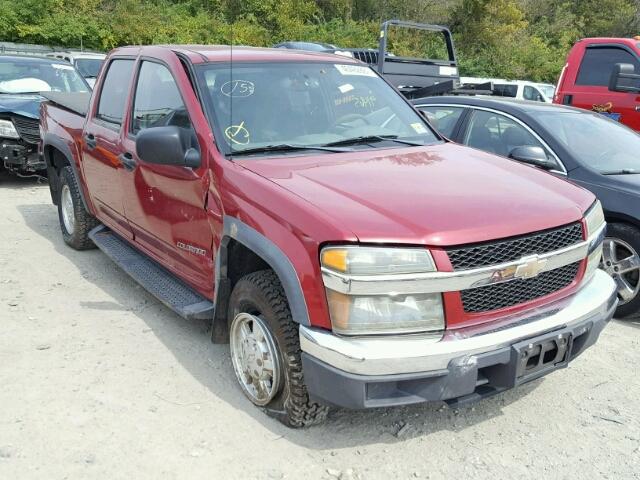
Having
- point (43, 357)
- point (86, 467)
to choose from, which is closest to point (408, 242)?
point (86, 467)

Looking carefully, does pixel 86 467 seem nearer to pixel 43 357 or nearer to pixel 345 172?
pixel 43 357

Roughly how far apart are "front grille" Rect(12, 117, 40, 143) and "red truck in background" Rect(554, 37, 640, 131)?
678 cm

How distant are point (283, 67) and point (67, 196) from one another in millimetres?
3010

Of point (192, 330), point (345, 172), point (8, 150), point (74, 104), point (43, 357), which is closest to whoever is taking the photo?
point (345, 172)

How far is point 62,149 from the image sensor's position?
585cm

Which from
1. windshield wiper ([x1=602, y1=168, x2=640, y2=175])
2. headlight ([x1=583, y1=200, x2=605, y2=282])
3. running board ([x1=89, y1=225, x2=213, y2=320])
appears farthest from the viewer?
windshield wiper ([x1=602, y1=168, x2=640, y2=175])

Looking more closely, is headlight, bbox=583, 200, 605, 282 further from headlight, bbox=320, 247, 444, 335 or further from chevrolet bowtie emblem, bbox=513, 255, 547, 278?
headlight, bbox=320, 247, 444, 335

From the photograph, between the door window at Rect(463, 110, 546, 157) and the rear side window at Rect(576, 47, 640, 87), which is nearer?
the door window at Rect(463, 110, 546, 157)

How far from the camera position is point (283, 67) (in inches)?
158

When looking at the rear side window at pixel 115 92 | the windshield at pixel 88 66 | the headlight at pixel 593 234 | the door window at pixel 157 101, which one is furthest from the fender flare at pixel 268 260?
the windshield at pixel 88 66

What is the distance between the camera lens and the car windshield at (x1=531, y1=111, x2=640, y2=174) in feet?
16.5

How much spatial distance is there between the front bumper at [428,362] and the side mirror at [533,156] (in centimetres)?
229

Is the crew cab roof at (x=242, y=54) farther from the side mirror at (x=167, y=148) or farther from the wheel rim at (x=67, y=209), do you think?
the wheel rim at (x=67, y=209)

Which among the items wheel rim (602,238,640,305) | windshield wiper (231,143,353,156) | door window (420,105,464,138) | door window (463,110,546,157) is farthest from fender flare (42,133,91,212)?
wheel rim (602,238,640,305)
